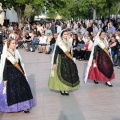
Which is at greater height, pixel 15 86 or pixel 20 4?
pixel 20 4

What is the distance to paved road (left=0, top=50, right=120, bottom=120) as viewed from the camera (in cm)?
569

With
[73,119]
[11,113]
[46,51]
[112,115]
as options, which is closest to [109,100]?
[112,115]

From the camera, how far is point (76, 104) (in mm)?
6406

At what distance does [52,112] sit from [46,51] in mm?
9151

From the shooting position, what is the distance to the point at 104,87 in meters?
7.90

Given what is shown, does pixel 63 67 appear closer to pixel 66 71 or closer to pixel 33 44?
pixel 66 71

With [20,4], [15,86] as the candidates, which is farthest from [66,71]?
[20,4]

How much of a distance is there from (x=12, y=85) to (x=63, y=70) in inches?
61.4

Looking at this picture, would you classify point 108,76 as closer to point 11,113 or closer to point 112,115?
point 112,115

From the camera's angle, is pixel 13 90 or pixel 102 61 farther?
pixel 102 61

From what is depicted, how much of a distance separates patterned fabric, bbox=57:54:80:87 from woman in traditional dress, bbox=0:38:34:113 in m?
1.29

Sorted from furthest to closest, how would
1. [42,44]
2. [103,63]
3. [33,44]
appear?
[33,44] → [42,44] → [103,63]

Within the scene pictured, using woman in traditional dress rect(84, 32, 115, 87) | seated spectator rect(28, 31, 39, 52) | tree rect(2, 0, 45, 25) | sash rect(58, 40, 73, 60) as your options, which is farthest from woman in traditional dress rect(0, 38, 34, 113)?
tree rect(2, 0, 45, 25)

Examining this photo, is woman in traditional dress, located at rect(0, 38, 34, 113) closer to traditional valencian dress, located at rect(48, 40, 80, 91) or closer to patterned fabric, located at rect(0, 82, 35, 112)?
patterned fabric, located at rect(0, 82, 35, 112)
